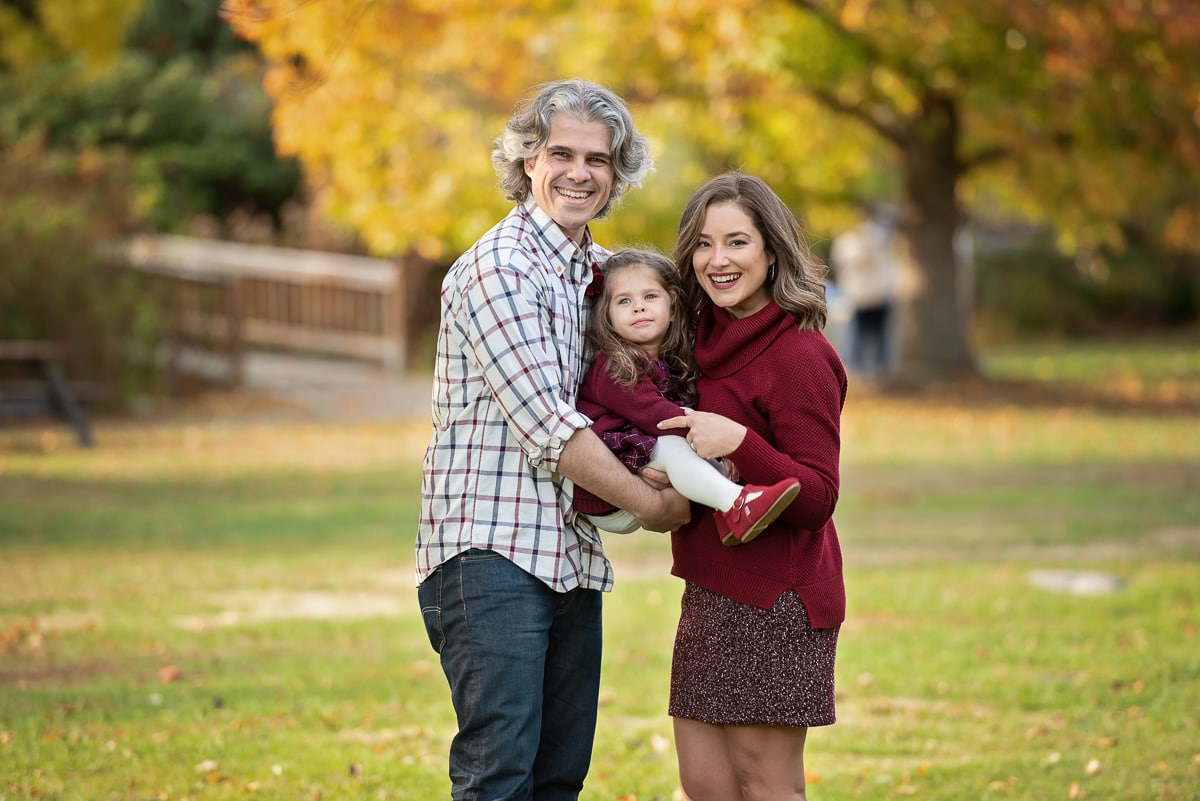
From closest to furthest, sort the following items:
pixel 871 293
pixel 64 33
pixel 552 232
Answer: pixel 552 232 < pixel 871 293 < pixel 64 33

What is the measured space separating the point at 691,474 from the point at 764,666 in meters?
0.51

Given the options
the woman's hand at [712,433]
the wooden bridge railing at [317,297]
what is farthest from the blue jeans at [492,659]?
the wooden bridge railing at [317,297]

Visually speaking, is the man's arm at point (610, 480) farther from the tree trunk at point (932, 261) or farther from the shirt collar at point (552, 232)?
the tree trunk at point (932, 261)

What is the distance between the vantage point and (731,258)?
11.8ft

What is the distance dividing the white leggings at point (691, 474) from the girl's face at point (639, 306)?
27 cm

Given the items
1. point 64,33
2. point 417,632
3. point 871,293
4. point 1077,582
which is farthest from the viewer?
point 64,33

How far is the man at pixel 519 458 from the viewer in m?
3.41

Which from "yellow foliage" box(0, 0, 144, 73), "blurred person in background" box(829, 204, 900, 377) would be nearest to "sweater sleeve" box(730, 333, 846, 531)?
"blurred person in background" box(829, 204, 900, 377)

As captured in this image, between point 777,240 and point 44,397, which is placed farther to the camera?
point 44,397

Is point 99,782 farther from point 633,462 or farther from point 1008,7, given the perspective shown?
point 1008,7

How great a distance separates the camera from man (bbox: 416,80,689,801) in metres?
3.41

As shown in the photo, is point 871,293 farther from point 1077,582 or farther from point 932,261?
point 1077,582

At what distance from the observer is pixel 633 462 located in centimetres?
354

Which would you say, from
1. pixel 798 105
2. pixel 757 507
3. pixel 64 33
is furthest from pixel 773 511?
pixel 64 33
